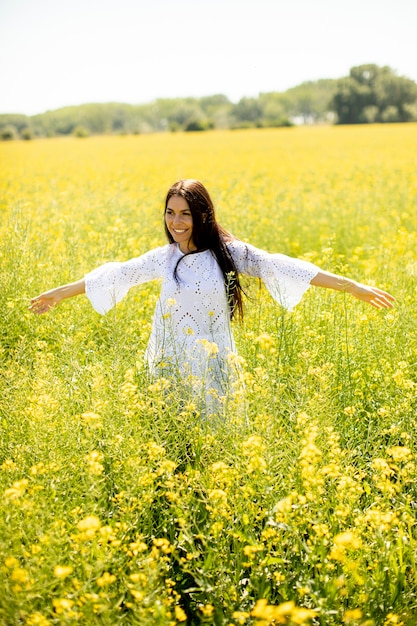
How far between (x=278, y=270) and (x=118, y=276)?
2.86 ft

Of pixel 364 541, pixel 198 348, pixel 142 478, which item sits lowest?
pixel 364 541

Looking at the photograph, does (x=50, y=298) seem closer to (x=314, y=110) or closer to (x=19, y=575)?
(x=19, y=575)

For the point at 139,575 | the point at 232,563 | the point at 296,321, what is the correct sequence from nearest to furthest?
the point at 139,575 → the point at 232,563 → the point at 296,321

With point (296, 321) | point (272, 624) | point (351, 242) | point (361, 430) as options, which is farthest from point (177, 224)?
point (351, 242)

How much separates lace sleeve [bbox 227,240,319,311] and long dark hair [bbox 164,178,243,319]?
0.21ft

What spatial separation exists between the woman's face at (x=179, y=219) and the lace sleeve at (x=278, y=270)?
0.80 feet

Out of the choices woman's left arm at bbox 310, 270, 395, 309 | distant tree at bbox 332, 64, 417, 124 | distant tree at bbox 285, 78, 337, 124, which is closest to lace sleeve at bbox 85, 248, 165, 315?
woman's left arm at bbox 310, 270, 395, 309

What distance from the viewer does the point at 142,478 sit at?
A: 7.25 ft

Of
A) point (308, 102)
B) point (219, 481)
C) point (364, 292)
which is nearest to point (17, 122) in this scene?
point (308, 102)

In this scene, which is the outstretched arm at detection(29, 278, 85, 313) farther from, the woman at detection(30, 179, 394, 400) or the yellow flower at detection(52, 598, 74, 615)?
the yellow flower at detection(52, 598, 74, 615)

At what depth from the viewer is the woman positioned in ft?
10.4

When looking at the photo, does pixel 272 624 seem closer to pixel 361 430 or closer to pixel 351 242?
pixel 361 430

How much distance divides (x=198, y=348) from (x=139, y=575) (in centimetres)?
134

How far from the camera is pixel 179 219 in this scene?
126 inches
